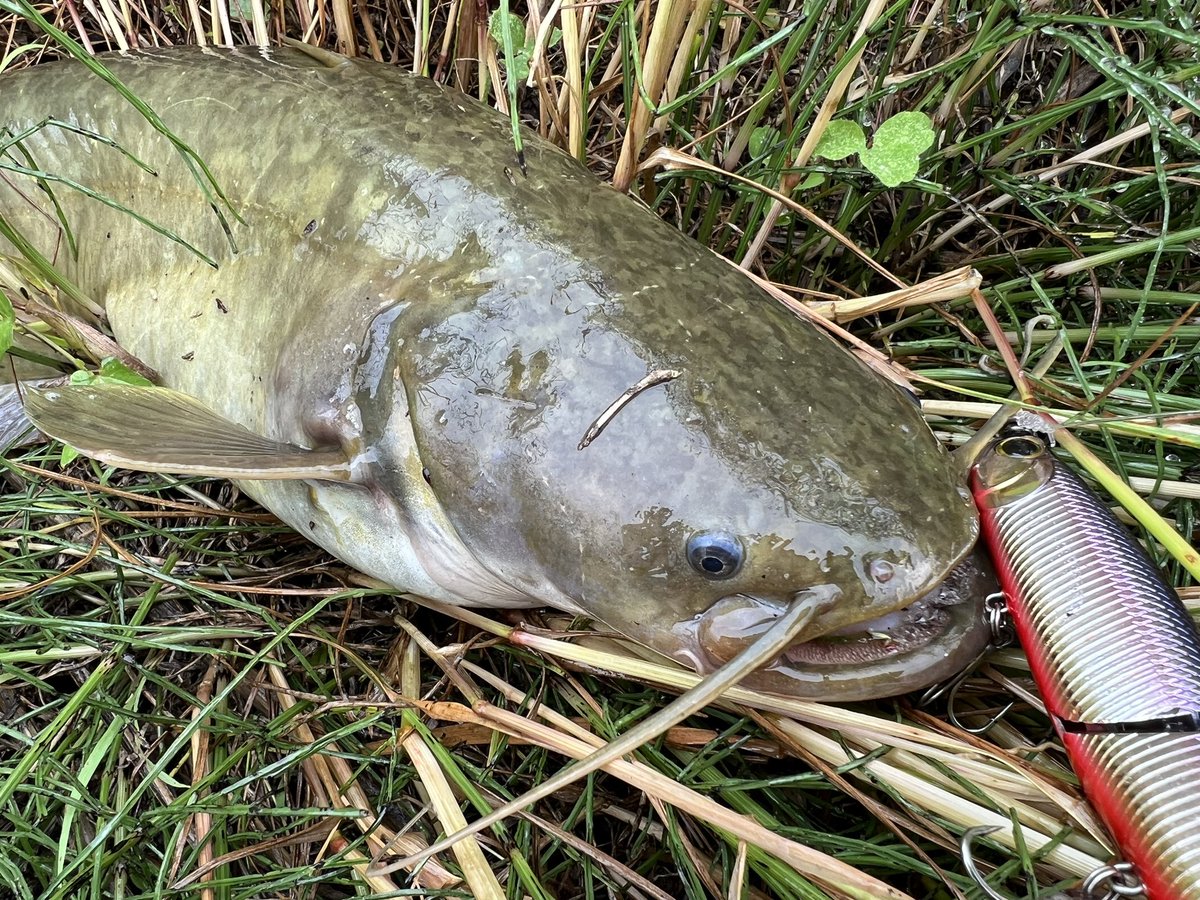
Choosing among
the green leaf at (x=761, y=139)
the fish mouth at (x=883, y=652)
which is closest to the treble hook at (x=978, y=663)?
the fish mouth at (x=883, y=652)

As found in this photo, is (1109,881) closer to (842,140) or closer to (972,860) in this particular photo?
(972,860)

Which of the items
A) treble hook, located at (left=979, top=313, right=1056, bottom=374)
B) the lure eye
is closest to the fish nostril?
the lure eye

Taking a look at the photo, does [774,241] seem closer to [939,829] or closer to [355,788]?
[939,829]

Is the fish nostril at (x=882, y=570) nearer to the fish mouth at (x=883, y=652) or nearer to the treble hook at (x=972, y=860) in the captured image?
the fish mouth at (x=883, y=652)

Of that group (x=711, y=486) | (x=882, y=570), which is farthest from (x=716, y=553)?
(x=882, y=570)

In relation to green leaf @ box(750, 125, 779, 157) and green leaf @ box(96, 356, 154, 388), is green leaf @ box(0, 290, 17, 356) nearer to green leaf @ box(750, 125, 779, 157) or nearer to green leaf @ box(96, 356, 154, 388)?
green leaf @ box(96, 356, 154, 388)

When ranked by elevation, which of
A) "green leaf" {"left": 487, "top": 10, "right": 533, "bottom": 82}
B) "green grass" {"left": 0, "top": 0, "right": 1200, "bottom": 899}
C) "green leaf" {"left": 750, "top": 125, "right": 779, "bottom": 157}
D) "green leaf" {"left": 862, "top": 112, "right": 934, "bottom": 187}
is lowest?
"green grass" {"left": 0, "top": 0, "right": 1200, "bottom": 899}
